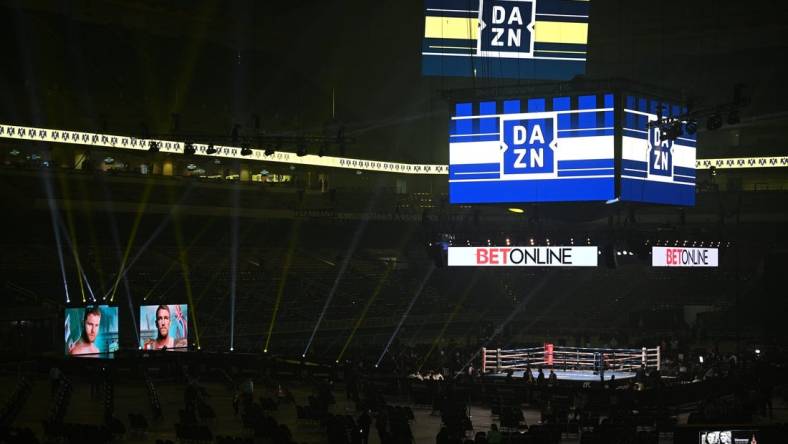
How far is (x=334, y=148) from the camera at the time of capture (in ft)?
157

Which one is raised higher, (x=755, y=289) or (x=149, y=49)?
(x=149, y=49)

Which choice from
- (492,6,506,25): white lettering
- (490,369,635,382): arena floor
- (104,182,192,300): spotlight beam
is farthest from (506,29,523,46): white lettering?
(104,182,192,300): spotlight beam

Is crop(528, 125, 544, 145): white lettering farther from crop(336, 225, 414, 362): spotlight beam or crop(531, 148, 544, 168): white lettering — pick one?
crop(336, 225, 414, 362): spotlight beam

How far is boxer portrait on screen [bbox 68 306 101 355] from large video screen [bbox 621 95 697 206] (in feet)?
46.2

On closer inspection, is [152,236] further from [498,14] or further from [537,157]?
[537,157]

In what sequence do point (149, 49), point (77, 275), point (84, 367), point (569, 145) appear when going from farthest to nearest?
point (149, 49) < point (77, 275) < point (84, 367) < point (569, 145)

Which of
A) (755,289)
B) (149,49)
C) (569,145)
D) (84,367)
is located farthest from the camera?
(149,49)

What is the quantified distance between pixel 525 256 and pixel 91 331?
11731mm

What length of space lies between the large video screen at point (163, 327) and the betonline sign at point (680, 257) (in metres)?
13.6

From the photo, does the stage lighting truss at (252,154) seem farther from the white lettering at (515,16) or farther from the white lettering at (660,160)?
the white lettering at (660,160)

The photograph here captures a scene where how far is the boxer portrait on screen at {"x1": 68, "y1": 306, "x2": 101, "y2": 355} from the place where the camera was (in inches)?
972

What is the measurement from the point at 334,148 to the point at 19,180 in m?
17.2

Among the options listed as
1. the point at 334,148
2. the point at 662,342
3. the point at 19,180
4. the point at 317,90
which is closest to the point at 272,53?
the point at 317,90

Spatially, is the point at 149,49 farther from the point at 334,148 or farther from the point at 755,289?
the point at 755,289
